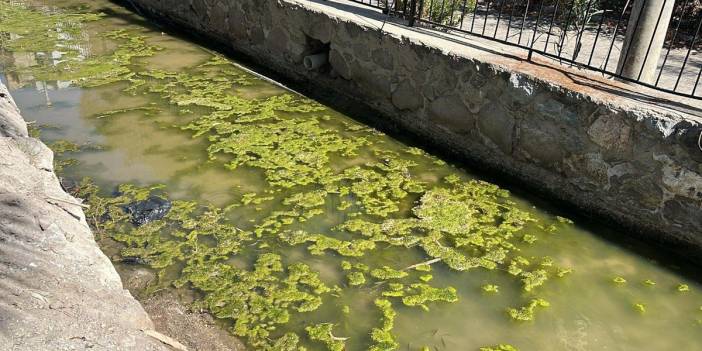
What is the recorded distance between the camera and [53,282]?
6.57 feet

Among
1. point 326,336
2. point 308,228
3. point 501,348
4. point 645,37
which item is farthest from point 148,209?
point 645,37

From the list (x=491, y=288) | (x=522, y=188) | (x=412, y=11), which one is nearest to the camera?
(x=491, y=288)

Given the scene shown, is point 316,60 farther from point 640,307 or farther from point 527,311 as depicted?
point 640,307

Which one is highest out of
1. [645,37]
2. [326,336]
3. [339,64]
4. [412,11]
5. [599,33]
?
[645,37]

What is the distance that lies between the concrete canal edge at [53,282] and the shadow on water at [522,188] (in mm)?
2566

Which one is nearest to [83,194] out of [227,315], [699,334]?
[227,315]

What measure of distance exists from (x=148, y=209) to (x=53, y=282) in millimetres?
1561

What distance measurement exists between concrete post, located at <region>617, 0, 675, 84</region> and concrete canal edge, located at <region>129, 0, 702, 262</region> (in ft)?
1.16

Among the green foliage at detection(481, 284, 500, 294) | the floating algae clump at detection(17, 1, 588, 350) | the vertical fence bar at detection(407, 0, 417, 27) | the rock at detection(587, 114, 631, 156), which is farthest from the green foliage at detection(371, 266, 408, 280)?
the vertical fence bar at detection(407, 0, 417, 27)

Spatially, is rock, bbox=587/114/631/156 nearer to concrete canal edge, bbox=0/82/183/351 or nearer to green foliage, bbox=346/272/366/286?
green foliage, bbox=346/272/366/286

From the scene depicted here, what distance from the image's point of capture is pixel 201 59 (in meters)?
6.12

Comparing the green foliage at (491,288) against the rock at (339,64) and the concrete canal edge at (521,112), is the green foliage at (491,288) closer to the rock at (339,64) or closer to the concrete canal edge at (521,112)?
the concrete canal edge at (521,112)

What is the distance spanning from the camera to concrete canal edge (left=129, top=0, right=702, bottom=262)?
3324mm

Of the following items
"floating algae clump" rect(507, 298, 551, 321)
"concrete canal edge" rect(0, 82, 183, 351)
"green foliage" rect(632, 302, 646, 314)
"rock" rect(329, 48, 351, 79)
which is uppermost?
"rock" rect(329, 48, 351, 79)
